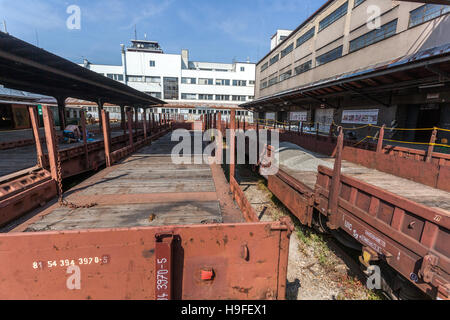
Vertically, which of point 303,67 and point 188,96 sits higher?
point 303,67

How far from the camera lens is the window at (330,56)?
2390cm

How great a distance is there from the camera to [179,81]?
56531mm

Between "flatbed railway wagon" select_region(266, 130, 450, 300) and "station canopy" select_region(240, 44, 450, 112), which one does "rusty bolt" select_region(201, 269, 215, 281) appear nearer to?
"flatbed railway wagon" select_region(266, 130, 450, 300)

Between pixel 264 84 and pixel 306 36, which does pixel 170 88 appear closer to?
pixel 264 84

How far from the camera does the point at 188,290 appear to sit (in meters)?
2.53

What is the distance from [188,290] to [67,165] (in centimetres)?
716

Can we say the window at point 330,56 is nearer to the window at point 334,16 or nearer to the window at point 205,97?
the window at point 334,16

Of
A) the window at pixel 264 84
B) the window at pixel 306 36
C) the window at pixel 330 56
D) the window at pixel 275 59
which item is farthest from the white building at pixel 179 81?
the window at pixel 330 56

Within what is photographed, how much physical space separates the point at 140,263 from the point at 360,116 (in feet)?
71.4

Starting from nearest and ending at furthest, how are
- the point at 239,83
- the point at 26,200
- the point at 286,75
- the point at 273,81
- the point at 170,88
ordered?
1. the point at 26,200
2. the point at 286,75
3. the point at 273,81
4. the point at 170,88
5. the point at 239,83

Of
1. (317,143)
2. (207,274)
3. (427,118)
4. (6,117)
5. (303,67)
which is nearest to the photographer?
(207,274)

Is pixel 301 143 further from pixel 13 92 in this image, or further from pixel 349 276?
pixel 13 92

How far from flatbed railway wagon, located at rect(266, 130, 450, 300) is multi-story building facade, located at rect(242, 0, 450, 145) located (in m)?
5.99

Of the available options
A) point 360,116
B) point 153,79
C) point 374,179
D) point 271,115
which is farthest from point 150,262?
point 153,79
